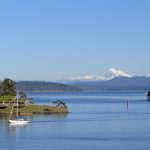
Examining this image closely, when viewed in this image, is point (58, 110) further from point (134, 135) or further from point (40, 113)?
point (134, 135)

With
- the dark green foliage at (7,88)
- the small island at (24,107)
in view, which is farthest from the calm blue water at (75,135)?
the dark green foliage at (7,88)

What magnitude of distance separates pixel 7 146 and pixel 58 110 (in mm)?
63894

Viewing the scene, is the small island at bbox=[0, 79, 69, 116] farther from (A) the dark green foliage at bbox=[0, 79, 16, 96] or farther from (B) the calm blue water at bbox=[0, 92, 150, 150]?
(B) the calm blue water at bbox=[0, 92, 150, 150]

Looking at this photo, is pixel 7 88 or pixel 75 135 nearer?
pixel 75 135

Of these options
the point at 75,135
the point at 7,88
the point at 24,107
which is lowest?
the point at 75,135

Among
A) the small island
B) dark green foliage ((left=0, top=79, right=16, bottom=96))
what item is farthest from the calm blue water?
dark green foliage ((left=0, top=79, right=16, bottom=96))

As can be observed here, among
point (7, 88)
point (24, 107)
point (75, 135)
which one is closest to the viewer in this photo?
point (75, 135)

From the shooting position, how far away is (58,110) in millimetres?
136250

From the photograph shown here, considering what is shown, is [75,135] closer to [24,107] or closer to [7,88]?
[24,107]

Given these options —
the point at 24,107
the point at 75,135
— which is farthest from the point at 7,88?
the point at 75,135

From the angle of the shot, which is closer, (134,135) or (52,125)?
(134,135)

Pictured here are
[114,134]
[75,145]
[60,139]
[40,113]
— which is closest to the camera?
[75,145]

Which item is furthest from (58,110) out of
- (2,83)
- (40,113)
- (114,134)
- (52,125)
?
(114,134)

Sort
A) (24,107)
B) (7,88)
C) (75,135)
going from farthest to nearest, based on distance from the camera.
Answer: (7,88), (24,107), (75,135)
